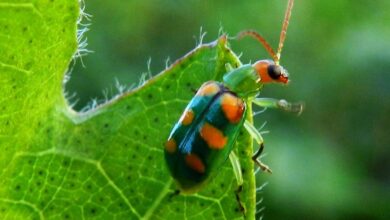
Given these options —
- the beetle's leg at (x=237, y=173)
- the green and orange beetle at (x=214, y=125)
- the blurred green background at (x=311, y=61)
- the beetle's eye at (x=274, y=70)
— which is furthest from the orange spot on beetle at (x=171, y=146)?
the blurred green background at (x=311, y=61)

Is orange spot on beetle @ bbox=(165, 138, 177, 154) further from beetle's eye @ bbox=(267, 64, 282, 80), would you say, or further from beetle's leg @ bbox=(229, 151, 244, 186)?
beetle's eye @ bbox=(267, 64, 282, 80)

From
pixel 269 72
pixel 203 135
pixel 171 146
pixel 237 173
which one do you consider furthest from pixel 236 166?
pixel 269 72

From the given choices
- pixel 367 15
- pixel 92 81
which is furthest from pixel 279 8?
pixel 92 81

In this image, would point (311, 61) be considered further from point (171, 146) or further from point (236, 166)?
point (236, 166)

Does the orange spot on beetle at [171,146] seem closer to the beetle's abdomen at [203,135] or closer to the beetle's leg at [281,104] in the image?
the beetle's abdomen at [203,135]

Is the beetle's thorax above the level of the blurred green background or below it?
above

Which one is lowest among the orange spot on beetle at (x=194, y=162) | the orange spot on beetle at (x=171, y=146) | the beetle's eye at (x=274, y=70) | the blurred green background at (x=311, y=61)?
the blurred green background at (x=311, y=61)

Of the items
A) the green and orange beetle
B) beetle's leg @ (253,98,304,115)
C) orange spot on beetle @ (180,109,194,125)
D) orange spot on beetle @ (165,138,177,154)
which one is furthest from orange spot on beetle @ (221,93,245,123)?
orange spot on beetle @ (165,138,177,154)
